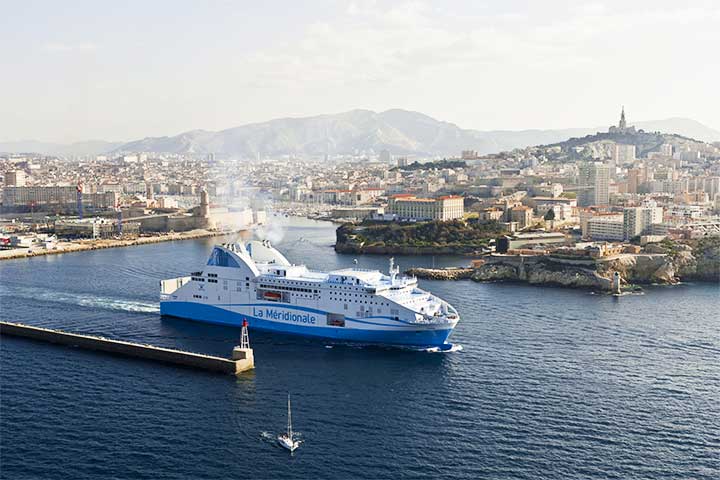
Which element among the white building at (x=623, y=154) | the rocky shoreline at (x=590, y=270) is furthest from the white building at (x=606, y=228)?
the white building at (x=623, y=154)

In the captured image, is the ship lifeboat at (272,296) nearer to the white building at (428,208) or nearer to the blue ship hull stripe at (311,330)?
the blue ship hull stripe at (311,330)

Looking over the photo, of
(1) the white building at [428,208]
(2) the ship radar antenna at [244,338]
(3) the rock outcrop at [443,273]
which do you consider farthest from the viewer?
(1) the white building at [428,208]

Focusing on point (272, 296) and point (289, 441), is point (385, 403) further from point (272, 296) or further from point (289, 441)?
point (272, 296)

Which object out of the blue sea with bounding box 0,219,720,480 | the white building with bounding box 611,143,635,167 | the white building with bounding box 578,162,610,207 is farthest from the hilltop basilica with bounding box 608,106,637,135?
the blue sea with bounding box 0,219,720,480

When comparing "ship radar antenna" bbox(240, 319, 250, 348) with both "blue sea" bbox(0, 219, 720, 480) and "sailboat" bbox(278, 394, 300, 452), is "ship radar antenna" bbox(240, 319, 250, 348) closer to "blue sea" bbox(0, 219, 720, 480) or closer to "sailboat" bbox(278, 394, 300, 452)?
"blue sea" bbox(0, 219, 720, 480)

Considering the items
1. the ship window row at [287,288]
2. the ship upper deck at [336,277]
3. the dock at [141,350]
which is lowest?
the dock at [141,350]

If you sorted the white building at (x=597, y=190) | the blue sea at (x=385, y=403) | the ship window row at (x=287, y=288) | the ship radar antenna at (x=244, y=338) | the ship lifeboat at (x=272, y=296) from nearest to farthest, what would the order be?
the blue sea at (x=385, y=403) < the ship radar antenna at (x=244, y=338) < the ship window row at (x=287, y=288) < the ship lifeboat at (x=272, y=296) < the white building at (x=597, y=190)
